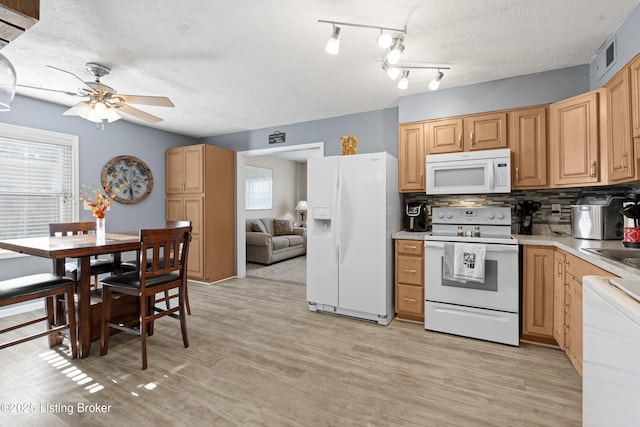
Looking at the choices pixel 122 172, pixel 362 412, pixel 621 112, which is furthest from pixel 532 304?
pixel 122 172

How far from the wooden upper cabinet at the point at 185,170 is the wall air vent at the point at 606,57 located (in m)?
4.62

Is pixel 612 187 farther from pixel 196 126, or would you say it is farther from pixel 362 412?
pixel 196 126

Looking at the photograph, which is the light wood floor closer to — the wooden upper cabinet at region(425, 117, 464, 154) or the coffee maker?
the coffee maker

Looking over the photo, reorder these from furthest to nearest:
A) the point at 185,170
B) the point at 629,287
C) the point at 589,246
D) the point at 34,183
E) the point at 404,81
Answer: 1. the point at 185,170
2. the point at 34,183
3. the point at 404,81
4. the point at 589,246
5. the point at 629,287

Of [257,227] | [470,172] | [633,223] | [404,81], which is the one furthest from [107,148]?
[633,223]

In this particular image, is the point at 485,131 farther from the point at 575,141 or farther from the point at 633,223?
the point at 633,223

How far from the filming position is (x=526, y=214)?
2.92 metres

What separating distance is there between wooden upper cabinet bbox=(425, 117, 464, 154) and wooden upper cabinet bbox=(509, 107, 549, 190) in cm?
46

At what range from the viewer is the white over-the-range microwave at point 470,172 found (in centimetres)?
276

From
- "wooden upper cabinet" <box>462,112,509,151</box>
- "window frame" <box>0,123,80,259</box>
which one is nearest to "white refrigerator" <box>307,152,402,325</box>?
"wooden upper cabinet" <box>462,112,509,151</box>

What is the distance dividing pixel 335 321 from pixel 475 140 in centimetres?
239

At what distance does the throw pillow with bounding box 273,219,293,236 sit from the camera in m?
7.08

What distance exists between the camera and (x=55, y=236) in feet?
9.48

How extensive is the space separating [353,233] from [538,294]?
1.70 metres
